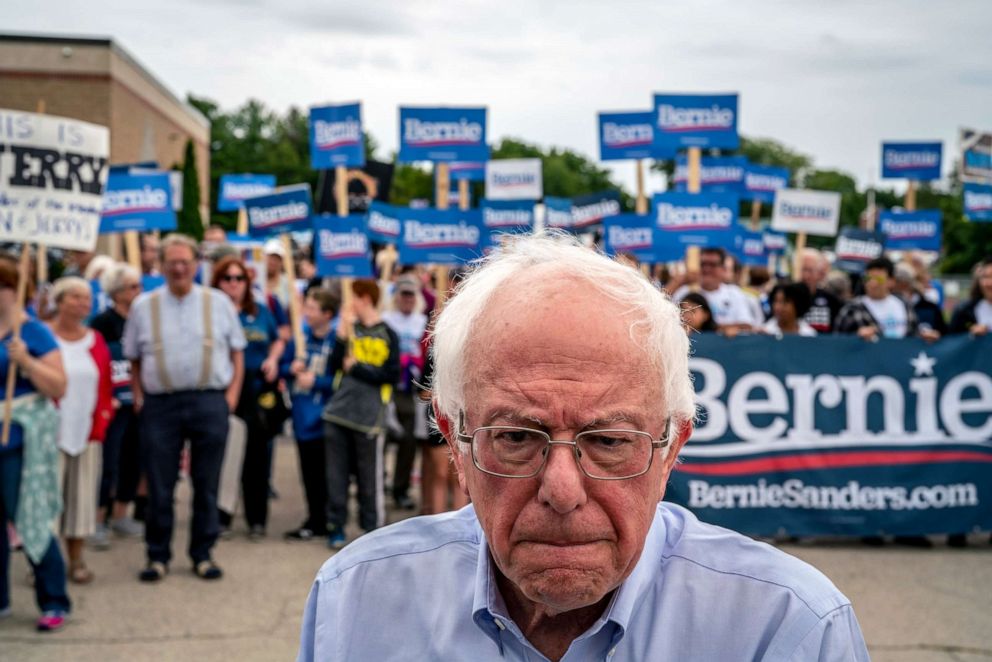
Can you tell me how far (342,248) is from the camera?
983cm

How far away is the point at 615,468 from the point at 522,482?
148 mm

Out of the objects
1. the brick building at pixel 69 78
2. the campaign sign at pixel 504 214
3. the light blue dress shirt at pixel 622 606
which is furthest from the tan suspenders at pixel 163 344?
the brick building at pixel 69 78

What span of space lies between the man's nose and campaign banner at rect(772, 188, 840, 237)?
1263 centimetres

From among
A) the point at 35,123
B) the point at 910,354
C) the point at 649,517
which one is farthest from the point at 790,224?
the point at 649,517

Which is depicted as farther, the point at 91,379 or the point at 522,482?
the point at 91,379

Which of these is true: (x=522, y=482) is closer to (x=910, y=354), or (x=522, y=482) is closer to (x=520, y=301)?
(x=520, y=301)

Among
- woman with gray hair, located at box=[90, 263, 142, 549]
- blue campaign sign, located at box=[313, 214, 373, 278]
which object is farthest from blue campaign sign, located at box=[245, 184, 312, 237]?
woman with gray hair, located at box=[90, 263, 142, 549]

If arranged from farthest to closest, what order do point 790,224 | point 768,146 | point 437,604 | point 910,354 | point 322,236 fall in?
point 768,146
point 790,224
point 322,236
point 910,354
point 437,604

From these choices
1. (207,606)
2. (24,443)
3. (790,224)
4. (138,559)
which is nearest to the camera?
(24,443)

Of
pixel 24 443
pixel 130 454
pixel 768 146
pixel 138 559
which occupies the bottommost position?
pixel 138 559

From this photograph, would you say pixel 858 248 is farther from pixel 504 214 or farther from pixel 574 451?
pixel 574 451

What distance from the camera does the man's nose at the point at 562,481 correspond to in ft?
5.45

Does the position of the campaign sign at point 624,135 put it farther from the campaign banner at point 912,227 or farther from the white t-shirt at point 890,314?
the white t-shirt at point 890,314

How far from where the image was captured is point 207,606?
254 inches
